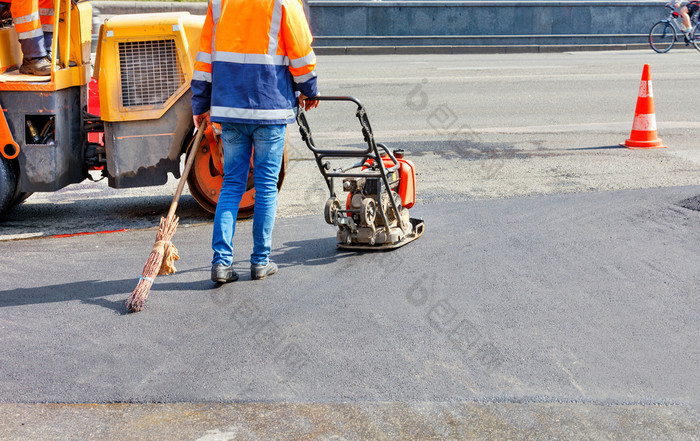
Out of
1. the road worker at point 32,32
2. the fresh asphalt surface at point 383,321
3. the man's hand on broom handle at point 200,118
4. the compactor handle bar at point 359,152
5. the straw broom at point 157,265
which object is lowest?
the fresh asphalt surface at point 383,321

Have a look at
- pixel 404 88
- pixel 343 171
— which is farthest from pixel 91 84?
pixel 404 88

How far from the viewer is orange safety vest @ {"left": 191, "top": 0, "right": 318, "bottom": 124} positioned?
4551 mm

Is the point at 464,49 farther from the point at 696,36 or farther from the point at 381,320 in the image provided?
the point at 381,320

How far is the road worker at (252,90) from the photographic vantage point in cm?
457

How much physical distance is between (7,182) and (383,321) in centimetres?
332

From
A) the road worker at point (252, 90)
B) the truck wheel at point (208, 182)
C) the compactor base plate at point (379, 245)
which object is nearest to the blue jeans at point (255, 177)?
the road worker at point (252, 90)

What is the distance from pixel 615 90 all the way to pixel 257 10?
955cm

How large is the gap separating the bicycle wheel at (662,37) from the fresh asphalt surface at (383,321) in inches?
506

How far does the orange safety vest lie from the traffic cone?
5247 mm

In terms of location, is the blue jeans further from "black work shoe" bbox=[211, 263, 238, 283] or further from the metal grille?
the metal grille

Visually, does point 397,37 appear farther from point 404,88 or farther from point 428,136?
point 428,136

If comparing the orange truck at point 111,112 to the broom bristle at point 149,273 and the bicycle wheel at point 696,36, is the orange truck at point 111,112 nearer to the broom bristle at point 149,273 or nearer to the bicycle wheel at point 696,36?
the broom bristle at point 149,273

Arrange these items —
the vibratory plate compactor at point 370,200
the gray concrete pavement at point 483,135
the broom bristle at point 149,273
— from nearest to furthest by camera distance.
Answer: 1. the broom bristle at point 149,273
2. the vibratory plate compactor at point 370,200
3. the gray concrete pavement at point 483,135

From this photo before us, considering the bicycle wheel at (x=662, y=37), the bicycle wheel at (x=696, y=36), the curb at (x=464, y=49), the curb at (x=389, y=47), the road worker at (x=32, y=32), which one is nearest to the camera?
the road worker at (x=32, y=32)
